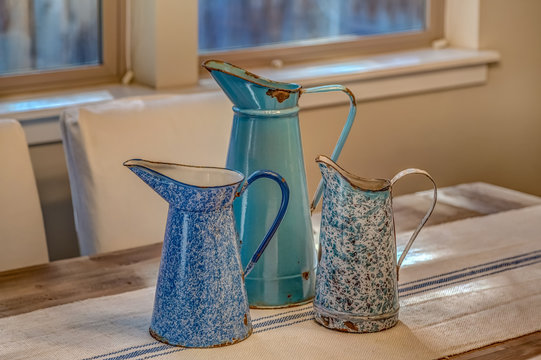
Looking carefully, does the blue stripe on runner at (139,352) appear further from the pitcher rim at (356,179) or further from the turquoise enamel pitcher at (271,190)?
the pitcher rim at (356,179)

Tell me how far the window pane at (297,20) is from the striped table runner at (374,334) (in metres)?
1.18

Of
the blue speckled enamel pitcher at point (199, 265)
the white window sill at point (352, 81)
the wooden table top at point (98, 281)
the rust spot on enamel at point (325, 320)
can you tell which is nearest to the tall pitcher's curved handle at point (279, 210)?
the blue speckled enamel pitcher at point (199, 265)

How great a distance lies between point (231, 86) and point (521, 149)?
1.90 m

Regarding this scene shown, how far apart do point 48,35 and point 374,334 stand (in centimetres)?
131

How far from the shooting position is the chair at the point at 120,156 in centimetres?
139

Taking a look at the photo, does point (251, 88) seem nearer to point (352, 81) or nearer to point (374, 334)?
point (374, 334)

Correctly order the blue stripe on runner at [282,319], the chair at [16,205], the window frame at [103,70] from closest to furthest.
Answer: the blue stripe on runner at [282,319] → the chair at [16,205] → the window frame at [103,70]

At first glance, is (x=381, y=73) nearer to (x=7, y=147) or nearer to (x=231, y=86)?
(x=7, y=147)

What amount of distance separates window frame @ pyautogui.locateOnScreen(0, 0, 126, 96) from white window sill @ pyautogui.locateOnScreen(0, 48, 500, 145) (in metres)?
0.04

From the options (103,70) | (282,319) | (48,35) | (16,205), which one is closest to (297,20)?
(103,70)

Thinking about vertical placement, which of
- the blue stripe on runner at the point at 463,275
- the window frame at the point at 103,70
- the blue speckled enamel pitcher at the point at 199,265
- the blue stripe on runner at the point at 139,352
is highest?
the window frame at the point at 103,70

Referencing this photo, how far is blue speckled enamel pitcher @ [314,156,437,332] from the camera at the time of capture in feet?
2.83

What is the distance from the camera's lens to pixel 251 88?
35.6 inches

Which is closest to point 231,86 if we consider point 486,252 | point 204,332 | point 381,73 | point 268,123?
point 268,123
